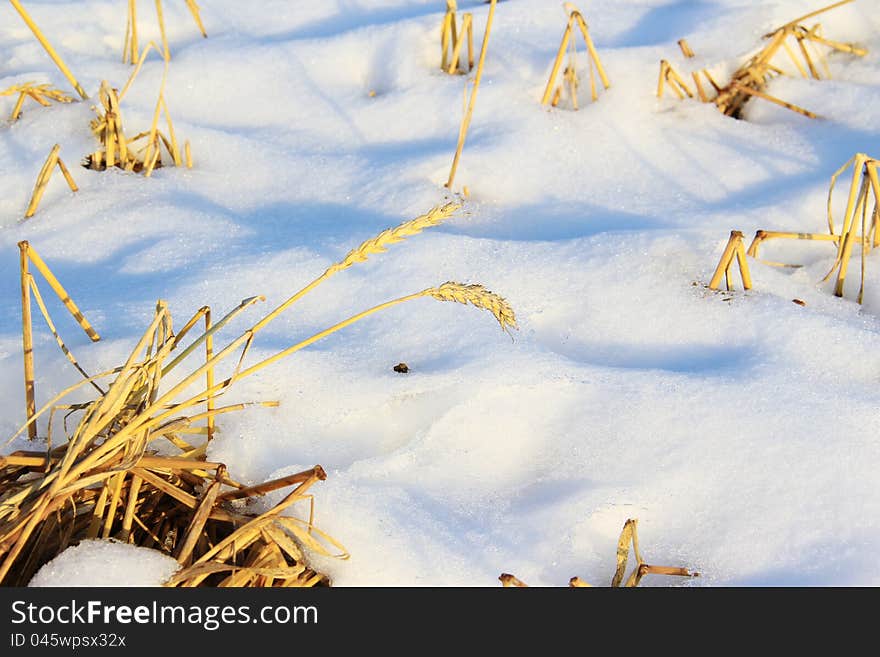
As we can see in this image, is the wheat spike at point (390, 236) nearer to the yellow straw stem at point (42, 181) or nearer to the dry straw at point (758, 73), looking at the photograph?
the yellow straw stem at point (42, 181)

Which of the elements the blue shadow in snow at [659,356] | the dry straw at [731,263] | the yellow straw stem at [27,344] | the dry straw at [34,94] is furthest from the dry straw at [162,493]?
the dry straw at [34,94]

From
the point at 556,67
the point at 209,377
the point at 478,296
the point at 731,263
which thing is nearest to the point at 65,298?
the point at 209,377

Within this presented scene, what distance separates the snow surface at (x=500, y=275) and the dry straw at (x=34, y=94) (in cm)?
6

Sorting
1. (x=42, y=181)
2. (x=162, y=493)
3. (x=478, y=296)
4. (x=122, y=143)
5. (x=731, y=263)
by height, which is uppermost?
(x=122, y=143)

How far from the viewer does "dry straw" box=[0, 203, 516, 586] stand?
1.12 m

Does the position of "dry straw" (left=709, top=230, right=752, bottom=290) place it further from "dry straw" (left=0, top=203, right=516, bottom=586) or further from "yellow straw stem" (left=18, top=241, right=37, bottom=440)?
"yellow straw stem" (left=18, top=241, right=37, bottom=440)

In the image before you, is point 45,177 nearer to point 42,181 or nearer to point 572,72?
point 42,181

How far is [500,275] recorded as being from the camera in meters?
1.74

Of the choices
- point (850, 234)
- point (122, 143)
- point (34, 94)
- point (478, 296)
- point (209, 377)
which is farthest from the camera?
point (34, 94)

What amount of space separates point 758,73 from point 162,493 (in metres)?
1.79

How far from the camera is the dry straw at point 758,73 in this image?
2.29 meters

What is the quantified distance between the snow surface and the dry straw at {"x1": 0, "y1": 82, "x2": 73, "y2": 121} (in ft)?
0.20
